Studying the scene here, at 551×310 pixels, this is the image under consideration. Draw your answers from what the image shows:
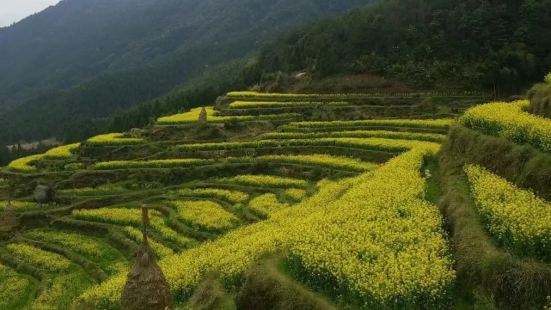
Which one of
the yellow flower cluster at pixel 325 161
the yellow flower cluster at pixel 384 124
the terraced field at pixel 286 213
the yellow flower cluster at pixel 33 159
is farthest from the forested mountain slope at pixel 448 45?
the yellow flower cluster at pixel 33 159

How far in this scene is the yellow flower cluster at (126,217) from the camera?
35312 mm

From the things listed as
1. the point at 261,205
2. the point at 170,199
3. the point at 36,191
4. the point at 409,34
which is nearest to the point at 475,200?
the point at 261,205

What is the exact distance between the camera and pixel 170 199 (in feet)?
141

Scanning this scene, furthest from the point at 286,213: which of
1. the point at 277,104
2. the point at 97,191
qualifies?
the point at 277,104

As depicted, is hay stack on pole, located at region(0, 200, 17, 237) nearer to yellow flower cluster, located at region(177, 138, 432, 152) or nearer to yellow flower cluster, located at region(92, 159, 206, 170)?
yellow flower cluster, located at region(92, 159, 206, 170)

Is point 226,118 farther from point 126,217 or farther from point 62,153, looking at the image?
point 126,217

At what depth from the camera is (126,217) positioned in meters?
40.2

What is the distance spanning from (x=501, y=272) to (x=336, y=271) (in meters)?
4.69

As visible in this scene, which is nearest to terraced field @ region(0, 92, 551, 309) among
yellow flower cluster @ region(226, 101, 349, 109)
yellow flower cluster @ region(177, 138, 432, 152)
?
yellow flower cluster @ region(177, 138, 432, 152)

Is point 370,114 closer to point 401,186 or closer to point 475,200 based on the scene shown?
point 401,186

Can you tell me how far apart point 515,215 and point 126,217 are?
30627 mm

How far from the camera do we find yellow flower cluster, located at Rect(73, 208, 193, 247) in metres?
35.3

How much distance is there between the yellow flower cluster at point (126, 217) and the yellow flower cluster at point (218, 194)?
3939 mm

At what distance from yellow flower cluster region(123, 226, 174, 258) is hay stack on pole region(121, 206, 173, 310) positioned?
11.1 m
